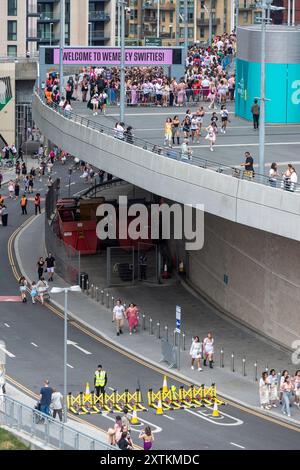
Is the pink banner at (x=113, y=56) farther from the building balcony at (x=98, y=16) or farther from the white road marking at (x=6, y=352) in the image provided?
the building balcony at (x=98, y=16)

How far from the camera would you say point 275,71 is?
3014 inches

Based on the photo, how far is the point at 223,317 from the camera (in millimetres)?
67562

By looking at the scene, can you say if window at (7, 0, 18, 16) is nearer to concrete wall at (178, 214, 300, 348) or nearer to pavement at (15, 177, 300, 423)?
pavement at (15, 177, 300, 423)

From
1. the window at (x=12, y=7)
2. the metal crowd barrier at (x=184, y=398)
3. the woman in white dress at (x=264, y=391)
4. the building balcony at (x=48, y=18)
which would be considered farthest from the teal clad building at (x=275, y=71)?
the building balcony at (x=48, y=18)

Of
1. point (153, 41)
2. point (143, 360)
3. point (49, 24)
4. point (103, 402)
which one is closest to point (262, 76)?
point (143, 360)

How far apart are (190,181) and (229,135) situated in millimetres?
14519

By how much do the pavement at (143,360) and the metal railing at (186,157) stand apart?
6.52 m

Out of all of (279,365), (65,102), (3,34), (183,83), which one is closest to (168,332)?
(279,365)

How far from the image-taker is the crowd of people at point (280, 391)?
54.0 meters

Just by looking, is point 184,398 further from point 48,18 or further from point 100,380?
point 48,18

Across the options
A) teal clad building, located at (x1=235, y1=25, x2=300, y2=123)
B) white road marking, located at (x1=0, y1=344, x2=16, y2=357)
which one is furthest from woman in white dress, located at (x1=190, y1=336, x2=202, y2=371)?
teal clad building, located at (x1=235, y1=25, x2=300, y2=123)

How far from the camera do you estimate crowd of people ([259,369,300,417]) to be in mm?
54031

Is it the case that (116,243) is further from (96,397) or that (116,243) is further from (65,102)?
(96,397)
